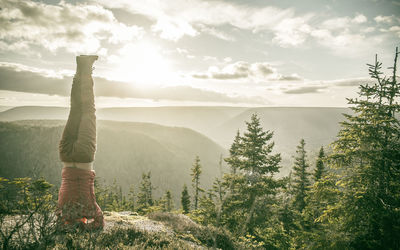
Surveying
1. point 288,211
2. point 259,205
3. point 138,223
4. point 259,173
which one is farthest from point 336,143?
point 288,211

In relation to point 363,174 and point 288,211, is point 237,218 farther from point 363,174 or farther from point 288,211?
point 288,211

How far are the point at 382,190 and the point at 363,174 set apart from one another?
0.99 meters

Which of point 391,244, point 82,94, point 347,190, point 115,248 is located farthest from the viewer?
point 347,190

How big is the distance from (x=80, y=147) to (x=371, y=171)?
12022mm

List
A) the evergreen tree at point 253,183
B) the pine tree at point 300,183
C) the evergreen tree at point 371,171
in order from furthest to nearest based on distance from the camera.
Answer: the pine tree at point 300,183 < the evergreen tree at point 253,183 < the evergreen tree at point 371,171

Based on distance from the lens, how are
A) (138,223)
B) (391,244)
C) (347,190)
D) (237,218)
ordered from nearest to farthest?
1. (391,244)
2. (347,190)
3. (138,223)
4. (237,218)

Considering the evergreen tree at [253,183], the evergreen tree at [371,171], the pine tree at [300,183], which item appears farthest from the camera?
the pine tree at [300,183]

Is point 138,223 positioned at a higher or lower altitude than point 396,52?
lower

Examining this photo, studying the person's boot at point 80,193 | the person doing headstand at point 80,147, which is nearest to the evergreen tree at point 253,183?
the person's boot at point 80,193

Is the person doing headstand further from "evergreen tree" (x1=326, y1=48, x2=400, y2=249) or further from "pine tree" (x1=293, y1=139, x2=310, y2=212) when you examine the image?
"pine tree" (x1=293, y1=139, x2=310, y2=212)

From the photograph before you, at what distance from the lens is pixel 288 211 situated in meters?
22.5

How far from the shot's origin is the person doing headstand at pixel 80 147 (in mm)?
8094

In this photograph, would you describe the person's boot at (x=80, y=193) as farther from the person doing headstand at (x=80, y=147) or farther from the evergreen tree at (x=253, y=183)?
the evergreen tree at (x=253, y=183)

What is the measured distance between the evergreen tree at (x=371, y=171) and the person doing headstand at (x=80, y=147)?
10.2m
